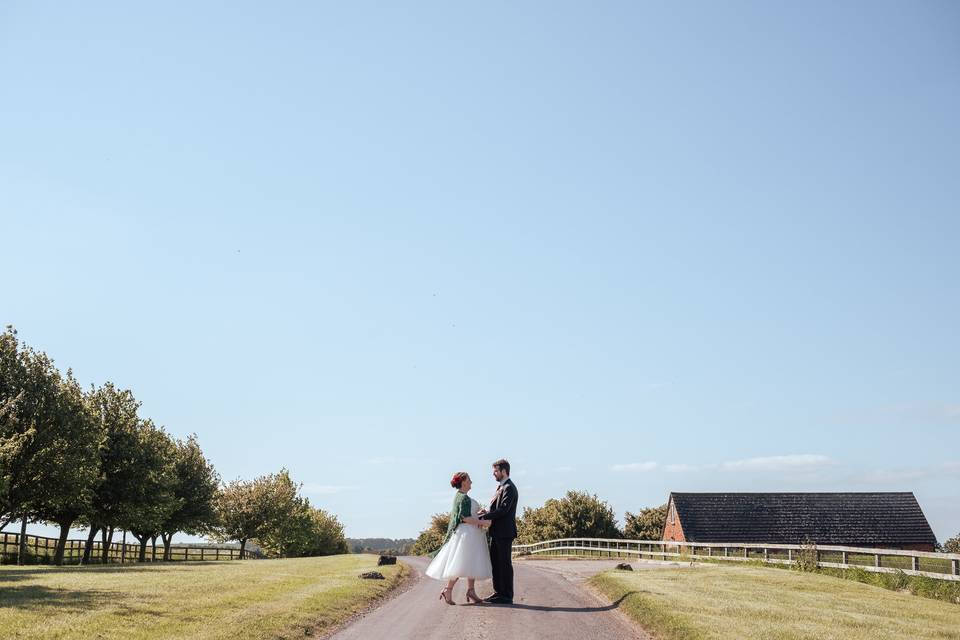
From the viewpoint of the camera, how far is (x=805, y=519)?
66.9 metres

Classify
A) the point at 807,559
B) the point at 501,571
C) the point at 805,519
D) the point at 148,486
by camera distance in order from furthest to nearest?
the point at 805,519 < the point at 148,486 < the point at 807,559 < the point at 501,571

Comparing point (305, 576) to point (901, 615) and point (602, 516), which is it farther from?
point (602, 516)

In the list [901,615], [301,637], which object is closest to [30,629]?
[301,637]

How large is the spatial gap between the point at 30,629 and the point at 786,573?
2267 cm

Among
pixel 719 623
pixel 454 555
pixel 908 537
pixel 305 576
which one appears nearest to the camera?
pixel 719 623

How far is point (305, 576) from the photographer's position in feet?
82.3

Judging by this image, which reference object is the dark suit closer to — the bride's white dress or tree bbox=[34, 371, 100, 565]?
the bride's white dress

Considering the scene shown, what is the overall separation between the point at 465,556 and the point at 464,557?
0.03 meters

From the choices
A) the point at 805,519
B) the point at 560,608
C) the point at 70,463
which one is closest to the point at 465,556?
the point at 560,608

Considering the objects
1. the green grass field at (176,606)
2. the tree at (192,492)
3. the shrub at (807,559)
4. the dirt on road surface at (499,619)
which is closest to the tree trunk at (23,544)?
the tree at (192,492)

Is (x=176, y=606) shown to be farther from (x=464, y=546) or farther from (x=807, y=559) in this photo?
(x=807, y=559)

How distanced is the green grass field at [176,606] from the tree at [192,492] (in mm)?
36136

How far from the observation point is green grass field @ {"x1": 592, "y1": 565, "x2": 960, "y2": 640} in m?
13.3

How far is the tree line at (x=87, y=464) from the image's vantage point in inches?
1518
